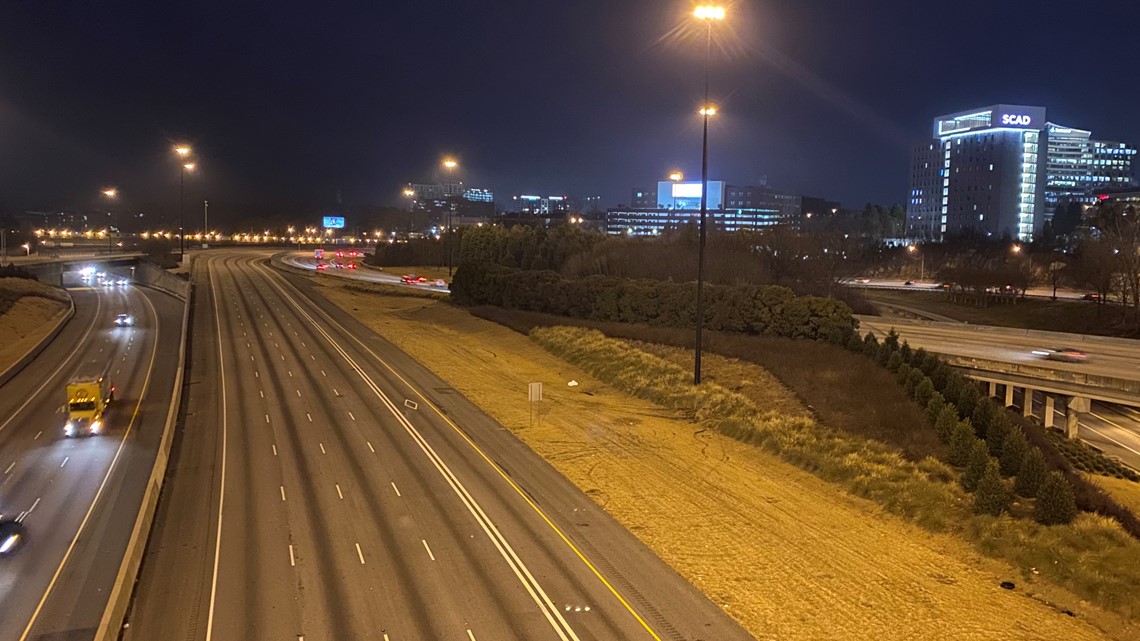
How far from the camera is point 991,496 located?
1794 centimetres

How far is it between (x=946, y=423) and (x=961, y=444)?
1.66 metres

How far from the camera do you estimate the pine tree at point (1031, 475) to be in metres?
18.6

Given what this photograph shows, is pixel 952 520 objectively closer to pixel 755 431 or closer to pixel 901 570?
pixel 901 570

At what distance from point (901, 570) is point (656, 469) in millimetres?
8160

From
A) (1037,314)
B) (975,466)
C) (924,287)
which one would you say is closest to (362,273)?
(924,287)

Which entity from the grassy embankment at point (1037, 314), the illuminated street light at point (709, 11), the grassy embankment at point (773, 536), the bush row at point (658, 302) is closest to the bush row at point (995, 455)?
the grassy embankment at point (773, 536)

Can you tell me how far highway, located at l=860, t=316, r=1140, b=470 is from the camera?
31.0 metres

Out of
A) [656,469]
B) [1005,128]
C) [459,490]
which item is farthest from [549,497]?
[1005,128]

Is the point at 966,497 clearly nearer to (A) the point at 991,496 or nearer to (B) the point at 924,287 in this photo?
(A) the point at 991,496

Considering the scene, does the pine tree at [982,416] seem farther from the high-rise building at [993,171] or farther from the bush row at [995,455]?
the high-rise building at [993,171]

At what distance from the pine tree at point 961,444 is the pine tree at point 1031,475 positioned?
1.61 m

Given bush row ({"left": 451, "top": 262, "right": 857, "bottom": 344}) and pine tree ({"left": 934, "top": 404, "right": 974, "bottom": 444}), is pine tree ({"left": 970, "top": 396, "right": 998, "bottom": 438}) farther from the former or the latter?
bush row ({"left": 451, "top": 262, "right": 857, "bottom": 344})

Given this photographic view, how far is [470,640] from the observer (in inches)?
504

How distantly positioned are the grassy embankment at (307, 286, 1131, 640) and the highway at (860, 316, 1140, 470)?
1250 centimetres
